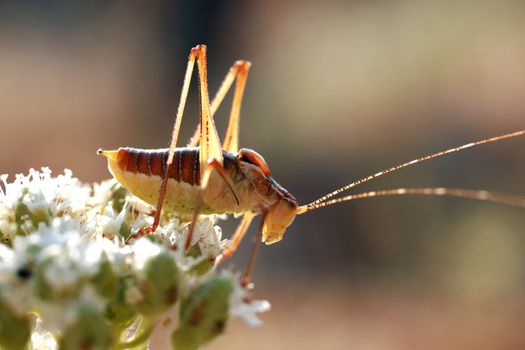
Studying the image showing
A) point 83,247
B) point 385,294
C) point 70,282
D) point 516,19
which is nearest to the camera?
point 70,282

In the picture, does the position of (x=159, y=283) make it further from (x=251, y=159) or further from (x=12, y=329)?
(x=251, y=159)

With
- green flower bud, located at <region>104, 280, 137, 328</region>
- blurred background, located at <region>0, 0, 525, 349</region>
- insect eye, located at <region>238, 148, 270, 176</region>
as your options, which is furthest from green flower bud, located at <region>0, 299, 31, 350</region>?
blurred background, located at <region>0, 0, 525, 349</region>

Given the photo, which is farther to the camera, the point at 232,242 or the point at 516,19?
the point at 516,19

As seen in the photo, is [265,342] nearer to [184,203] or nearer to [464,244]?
[464,244]

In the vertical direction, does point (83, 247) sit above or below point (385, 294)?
above

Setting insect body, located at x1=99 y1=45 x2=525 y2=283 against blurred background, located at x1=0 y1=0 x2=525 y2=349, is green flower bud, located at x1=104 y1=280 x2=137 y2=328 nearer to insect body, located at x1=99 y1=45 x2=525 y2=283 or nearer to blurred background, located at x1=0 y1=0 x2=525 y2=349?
insect body, located at x1=99 y1=45 x2=525 y2=283

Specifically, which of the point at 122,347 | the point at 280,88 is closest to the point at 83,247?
the point at 122,347

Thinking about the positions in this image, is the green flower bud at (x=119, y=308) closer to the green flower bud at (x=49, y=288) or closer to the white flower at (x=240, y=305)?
the green flower bud at (x=49, y=288)
